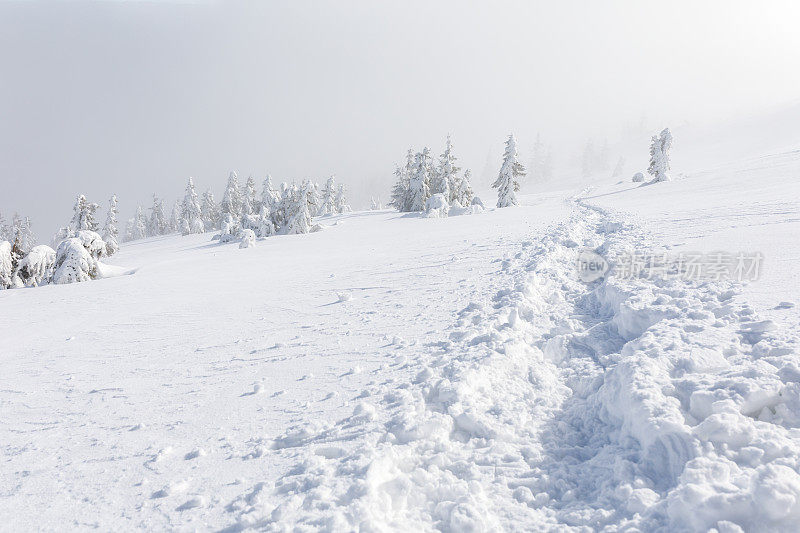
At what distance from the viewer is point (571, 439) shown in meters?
3.31

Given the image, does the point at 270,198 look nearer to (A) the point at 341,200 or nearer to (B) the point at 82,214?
(B) the point at 82,214

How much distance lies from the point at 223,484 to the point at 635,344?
4.09 meters

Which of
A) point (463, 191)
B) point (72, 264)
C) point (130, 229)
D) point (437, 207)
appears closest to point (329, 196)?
point (463, 191)

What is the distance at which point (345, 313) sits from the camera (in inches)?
271

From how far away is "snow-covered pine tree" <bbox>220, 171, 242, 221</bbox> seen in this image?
60625mm

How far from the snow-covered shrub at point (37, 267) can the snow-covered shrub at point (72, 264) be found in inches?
23.7

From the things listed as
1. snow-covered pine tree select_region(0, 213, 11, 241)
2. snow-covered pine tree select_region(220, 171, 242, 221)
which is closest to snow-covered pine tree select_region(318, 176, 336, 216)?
snow-covered pine tree select_region(220, 171, 242, 221)

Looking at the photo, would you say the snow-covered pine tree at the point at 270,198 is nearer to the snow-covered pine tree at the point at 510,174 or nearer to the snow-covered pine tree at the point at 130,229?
the snow-covered pine tree at the point at 510,174

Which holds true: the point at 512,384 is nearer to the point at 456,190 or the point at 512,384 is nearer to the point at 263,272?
the point at 263,272

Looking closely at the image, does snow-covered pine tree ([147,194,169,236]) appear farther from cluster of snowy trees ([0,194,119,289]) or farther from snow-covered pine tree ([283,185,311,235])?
cluster of snowy trees ([0,194,119,289])

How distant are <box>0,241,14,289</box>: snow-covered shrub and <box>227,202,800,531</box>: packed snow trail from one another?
1869cm

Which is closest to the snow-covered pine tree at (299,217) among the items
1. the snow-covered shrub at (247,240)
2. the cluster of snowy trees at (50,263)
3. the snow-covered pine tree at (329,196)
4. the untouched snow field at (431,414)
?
the snow-covered shrub at (247,240)

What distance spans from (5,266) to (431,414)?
19.8 meters

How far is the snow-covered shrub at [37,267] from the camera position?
15188 millimetres
